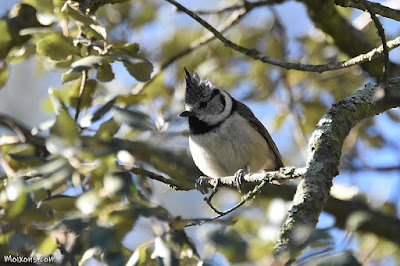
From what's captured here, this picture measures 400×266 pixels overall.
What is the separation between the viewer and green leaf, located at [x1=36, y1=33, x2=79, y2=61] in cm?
247

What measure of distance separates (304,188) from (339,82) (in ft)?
10.2

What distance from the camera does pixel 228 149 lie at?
3975mm

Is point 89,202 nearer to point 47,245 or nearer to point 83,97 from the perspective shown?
point 47,245

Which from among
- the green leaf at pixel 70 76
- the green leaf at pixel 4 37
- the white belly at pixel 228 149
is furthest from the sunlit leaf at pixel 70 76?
the white belly at pixel 228 149

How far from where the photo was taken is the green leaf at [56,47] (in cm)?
247

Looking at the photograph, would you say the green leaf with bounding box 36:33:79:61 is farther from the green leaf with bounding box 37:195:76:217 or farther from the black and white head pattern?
the black and white head pattern

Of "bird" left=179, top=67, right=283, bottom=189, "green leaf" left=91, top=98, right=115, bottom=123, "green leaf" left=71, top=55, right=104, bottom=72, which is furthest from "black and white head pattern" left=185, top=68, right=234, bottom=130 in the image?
"green leaf" left=91, top=98, right=115, bottom=123

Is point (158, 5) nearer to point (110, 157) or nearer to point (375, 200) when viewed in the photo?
point (375, 200)

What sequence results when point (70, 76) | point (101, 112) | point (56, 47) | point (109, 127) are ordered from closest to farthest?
point (101, 112), point (109, 127), point (56, 47), point (70, 76)

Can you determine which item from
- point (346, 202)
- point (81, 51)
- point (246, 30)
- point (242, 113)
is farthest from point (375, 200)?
point (81, 51)

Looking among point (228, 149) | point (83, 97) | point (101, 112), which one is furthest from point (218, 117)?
point (101, 112)

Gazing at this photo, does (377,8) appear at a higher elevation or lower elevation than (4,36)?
higher

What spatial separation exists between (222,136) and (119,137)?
1.31 metres

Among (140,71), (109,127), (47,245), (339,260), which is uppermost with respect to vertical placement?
(339,260)
